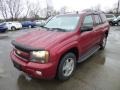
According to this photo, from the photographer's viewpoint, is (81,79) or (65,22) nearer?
(81,79)

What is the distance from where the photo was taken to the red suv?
3.25 meters

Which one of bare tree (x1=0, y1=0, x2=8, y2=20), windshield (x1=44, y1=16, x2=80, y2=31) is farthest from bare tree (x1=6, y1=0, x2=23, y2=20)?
windshield (x1=44, y1=16, x2=80, y2=31)

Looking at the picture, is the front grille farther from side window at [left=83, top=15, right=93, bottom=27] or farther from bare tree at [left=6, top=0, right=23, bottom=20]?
bare tree at [left=6, top=0, right=23, bottom=20]

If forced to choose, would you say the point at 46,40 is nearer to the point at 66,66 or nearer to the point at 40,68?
the point at 40,68

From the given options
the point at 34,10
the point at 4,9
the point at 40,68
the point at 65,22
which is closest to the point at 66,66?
the point at 40,68

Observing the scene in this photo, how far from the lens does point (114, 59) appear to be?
5457 mm

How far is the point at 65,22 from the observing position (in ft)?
14.9

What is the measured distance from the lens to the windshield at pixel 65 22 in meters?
4.22

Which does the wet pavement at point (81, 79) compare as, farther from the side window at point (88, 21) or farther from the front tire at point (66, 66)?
the side window at point (88, 21)

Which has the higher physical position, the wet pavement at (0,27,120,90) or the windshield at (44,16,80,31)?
the windshield at (44,16,80,31)

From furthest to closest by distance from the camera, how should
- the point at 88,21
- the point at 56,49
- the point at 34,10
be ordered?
the point at 34,10, the point at 88,21, the point at 56,49

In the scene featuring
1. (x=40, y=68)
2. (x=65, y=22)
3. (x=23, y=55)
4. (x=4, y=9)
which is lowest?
(x=40, y=68)

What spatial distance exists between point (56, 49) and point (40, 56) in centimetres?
39

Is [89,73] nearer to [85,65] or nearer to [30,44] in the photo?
[85,65]
